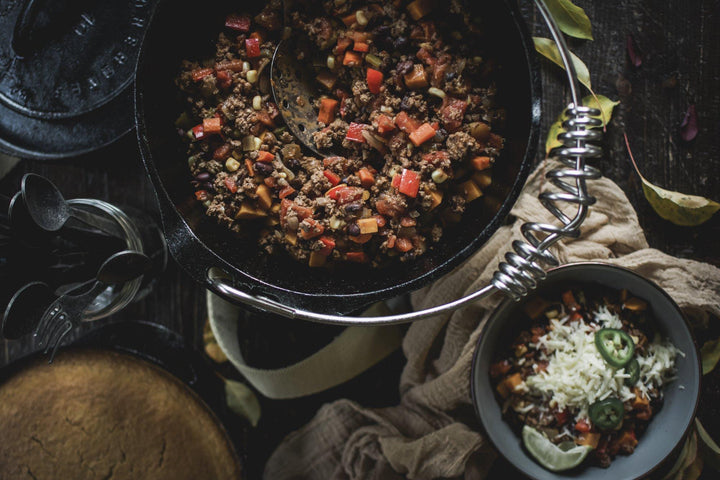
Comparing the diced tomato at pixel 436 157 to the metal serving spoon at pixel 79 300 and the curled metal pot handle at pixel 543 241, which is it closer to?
the curled metal pot handle at pixel 543 241

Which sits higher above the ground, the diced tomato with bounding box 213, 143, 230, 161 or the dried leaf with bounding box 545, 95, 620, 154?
the diced tomato with bounding box 213, 143, 230, 161

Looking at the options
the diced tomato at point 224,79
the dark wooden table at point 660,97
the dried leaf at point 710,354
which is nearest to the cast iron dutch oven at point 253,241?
the diced tomato at point 224,79

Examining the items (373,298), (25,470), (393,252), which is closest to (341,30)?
(393,252)

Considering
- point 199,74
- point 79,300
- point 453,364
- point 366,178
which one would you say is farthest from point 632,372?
point 79,300

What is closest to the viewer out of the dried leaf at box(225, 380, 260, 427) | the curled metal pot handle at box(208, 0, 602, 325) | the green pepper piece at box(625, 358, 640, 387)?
the curled metal pot handle at box(208, 0, 602, 325)

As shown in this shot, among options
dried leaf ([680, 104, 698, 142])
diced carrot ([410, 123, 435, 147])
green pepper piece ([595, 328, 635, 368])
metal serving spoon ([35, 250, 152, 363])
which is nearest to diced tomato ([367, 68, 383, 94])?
diced carrot ([410, 123, 435, 147])

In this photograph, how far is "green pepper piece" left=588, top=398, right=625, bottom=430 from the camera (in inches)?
81.7

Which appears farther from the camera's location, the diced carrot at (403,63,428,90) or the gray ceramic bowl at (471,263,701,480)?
the gray ceramic bowl at (471,263,701,480)

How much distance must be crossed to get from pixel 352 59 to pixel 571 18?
3.00 ft

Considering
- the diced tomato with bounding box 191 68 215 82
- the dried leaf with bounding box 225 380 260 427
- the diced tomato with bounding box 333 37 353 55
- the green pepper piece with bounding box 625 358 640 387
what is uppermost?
the diced tomato with bounding box 333 37 353 55

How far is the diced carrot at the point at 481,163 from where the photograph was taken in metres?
1.94

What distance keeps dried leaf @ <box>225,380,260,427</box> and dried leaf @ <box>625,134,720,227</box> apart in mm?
1909

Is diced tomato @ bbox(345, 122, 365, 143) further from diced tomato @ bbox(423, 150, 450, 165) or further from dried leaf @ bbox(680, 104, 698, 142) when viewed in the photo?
dried leaf @ bbox(680, 104, 698, 142)

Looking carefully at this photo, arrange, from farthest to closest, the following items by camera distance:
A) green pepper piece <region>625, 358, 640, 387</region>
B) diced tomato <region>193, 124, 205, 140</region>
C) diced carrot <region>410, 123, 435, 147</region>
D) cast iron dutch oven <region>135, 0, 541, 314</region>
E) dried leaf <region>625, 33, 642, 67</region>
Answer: dried leaf <region>625, 33, 642, 67</region>
green pepper piece <region>625, 358, 640, 387</region>
diced tomato <region>193, 124, 205, 140</region>
diced carrot <region>410, 123, 435, 147</region>
cast iron dutch oven <region>135, 0, 541, 314</region>
